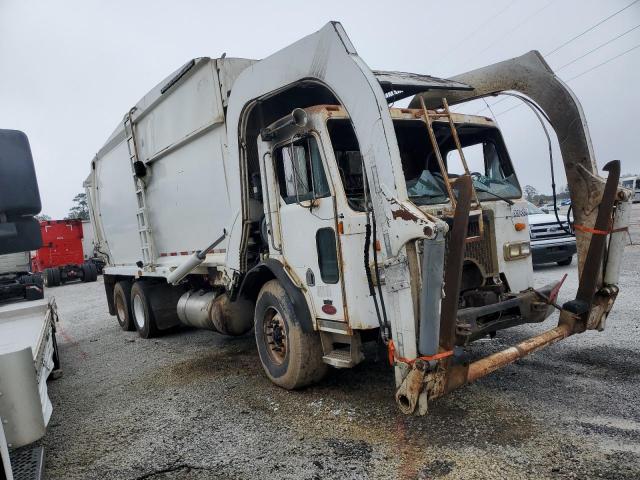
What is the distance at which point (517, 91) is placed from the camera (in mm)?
4367

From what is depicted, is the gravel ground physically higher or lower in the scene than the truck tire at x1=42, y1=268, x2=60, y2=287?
lower

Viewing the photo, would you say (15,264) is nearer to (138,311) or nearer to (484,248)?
(138,311)

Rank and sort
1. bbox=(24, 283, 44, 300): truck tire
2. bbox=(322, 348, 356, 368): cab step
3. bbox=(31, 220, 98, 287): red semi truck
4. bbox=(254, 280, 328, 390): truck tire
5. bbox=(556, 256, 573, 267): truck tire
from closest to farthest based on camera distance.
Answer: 1. bbox=(322, 348, 356, 368): cab step
2. bbox=(254, 280, 328, 390): truck tire
3. bbox=(556, 256, 573, 267): truck tire
4. bbox=(24, 283, 44, 300): truck tire
5. bbox=(31, 220, 98, 287): red semi truck

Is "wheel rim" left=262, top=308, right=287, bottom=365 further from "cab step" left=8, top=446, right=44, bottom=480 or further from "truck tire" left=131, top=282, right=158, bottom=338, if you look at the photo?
"truck tire" left=131, top=282, right=158, bottom=338

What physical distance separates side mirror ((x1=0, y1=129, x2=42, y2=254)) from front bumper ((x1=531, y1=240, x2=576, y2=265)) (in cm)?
961

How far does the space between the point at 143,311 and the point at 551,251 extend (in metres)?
8.06

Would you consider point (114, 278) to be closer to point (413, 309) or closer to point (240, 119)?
point (240, 119)

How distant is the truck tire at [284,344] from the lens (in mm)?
4281

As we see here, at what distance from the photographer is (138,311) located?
27.0 ft

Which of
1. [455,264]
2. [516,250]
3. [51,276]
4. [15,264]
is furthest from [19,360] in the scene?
[51,276]

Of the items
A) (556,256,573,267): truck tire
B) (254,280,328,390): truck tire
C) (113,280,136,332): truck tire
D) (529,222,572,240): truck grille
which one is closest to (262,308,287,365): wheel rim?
(254,280,328,390): truck tire

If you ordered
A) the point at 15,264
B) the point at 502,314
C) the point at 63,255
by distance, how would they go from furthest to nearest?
the point at 63,255, the point at 15,264, the point at 502,314

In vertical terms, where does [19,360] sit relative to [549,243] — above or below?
above

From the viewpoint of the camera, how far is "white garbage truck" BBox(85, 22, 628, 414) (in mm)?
3111
